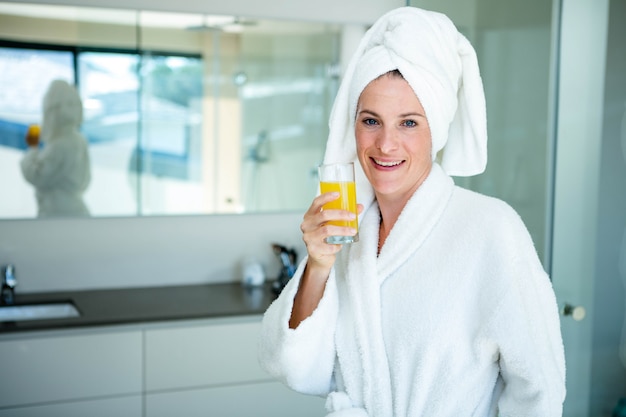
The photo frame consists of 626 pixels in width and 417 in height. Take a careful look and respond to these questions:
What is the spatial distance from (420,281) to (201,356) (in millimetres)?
1681

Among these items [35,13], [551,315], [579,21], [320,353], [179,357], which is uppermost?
[35,13]

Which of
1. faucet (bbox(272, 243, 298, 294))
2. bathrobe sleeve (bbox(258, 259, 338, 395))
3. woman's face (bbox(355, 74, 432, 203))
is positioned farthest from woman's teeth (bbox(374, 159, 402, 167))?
faucet (bbox(272, 243, 298, 294))

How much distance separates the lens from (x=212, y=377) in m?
2.92

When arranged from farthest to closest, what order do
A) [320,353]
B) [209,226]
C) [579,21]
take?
[209,226], [579,21], [320,353]

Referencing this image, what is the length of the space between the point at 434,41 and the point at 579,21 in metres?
0.79

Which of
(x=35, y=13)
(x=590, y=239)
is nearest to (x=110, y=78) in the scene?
(x=35, y=13)

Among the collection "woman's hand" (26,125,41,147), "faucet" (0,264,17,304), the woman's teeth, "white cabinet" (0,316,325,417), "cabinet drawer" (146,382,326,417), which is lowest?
"cabinet drawer" (146,382,326,417)

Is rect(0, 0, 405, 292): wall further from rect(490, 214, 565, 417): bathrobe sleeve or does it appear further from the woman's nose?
rect(490, 214, 565, 417): bathrobe sleeve

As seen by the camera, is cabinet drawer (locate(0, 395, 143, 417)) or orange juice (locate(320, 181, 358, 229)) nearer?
orange juice (locate(320, 181, 358, 229))

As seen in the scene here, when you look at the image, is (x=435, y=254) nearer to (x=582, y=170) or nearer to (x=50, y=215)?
(x=582, y=170)

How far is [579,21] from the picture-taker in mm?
1961

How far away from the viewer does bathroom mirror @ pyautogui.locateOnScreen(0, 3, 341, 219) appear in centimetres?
311

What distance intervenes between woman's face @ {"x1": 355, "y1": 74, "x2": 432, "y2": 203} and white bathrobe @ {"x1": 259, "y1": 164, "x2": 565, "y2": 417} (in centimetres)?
Result: 8

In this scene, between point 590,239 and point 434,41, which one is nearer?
point 434,41
